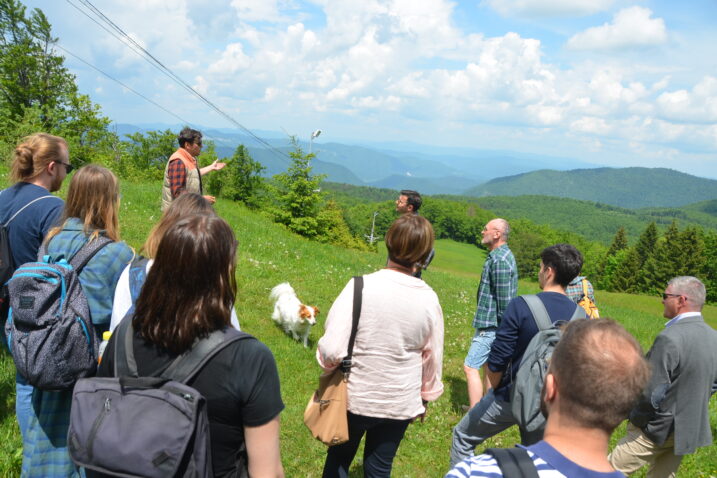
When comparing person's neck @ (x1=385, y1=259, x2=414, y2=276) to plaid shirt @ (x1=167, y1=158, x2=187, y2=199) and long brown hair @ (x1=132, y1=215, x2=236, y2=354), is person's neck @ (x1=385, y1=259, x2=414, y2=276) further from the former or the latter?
plaid shirt @ (x1=167, y1=158, x2=187, y2=199)

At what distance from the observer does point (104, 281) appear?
117 inches

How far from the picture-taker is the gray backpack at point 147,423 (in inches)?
70.4

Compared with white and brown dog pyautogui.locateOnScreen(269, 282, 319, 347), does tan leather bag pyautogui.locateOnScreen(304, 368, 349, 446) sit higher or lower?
higher

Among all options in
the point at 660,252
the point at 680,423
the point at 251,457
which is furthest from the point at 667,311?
the point at 660,252

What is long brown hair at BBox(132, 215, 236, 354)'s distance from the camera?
76.5 inches

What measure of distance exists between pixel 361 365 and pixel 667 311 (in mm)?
3399

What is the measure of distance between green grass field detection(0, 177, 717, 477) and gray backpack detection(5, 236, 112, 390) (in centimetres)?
192

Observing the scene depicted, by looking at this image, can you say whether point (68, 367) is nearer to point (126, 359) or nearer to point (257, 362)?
point (126, 359)

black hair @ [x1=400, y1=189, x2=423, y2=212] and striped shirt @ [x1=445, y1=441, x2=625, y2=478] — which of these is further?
black hair @ [x1=400, y1=189, x2=423, y2=212]

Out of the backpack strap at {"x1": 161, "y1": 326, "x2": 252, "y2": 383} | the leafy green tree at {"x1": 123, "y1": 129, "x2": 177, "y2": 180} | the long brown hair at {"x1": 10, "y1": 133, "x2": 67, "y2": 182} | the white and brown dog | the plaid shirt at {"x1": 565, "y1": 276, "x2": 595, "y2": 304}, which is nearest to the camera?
the backpack strap at {"x1": 161, "y1": 326, "x2": 252, "y2": 383}

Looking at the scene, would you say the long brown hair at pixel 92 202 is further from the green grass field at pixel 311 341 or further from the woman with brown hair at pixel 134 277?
the green grass field at pixel 311 341

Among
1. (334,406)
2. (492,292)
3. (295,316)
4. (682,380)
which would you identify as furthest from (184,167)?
(682,380)

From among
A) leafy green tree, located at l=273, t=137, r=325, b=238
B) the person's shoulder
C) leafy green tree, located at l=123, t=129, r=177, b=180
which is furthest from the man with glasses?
leafy green tree, located at l=123, t=129, r=177, b=180

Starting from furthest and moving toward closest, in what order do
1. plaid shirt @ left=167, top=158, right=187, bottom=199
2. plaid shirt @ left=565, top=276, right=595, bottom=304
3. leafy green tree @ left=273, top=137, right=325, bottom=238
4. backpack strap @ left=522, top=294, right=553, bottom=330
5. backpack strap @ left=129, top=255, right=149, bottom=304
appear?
1. leafy green tree @ left=273, top=137, right=325, bottom=238
2. plaid shirt @ left=167, top=158, right=187, bottom=199
3. plaid shirt @ left=565, top=276, right=595, bottom=304
4. backpack strap @ left=522, top=294, right=553, bottom=330
5. backpack strap @ left=129, top=255, right=149, bottom=304
